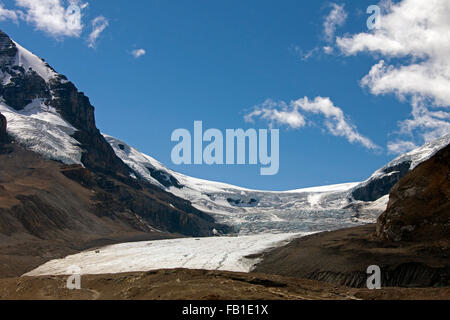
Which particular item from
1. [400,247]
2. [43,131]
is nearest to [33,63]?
[43,131]

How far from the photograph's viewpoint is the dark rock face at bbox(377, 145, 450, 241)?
32.6m

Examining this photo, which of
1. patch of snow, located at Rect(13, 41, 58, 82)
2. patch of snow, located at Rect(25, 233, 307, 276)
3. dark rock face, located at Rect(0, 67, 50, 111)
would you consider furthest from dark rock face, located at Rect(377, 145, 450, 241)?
patch of snow, located at Rect(13, 41, 58, 82)

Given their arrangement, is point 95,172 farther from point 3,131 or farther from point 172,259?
point 172,259

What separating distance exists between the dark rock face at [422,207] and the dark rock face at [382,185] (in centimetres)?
13692

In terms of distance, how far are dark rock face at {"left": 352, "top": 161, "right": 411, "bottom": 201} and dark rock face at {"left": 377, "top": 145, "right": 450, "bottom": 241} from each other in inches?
5391

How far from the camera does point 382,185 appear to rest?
579 feet

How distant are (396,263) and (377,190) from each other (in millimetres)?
154856

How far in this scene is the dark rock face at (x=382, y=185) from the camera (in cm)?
17012

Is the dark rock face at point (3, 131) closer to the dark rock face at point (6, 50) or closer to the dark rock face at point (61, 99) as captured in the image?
the dark rock face at point (61, 99)

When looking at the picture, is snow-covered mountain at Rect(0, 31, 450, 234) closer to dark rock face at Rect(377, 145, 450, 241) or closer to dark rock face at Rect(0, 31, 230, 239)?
dark rock face at Rect(0, 31, 230, 239)

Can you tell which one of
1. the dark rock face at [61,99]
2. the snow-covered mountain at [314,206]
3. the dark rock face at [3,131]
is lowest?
the snow-covered mountain at [314,206]

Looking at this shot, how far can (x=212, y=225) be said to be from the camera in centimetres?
14275

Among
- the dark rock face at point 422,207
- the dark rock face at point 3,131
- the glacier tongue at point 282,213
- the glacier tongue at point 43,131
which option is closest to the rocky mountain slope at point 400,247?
the dark rock face at point 422,207
